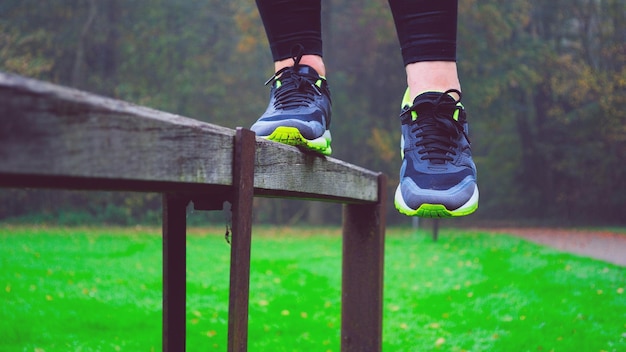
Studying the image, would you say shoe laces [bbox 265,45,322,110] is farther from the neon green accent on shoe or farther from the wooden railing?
the neon green accent on shoe

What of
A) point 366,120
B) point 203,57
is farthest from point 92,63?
point 366,120

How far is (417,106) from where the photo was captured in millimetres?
1440

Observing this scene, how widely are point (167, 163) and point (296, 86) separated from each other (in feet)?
2.20

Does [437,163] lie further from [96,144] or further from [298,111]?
[96,144]

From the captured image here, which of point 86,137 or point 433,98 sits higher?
point 433,98

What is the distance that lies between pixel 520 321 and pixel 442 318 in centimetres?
48

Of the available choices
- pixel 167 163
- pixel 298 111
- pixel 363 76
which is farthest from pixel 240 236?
pixel 363 76

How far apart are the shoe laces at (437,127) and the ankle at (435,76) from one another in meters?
0.02

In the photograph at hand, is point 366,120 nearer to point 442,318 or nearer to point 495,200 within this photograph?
point 495,200

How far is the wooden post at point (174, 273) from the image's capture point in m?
1.32


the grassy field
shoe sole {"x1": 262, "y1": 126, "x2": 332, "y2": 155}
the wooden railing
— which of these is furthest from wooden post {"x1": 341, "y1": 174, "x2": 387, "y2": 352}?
the grassy field

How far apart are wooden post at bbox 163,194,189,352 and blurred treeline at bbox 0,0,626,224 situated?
14.3 meters

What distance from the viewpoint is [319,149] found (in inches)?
57.6

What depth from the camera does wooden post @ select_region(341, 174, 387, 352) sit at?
7.53 ft
